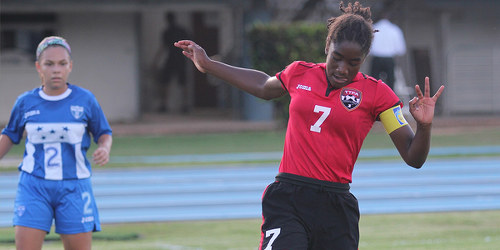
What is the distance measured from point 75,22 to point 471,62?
1032 centimetres

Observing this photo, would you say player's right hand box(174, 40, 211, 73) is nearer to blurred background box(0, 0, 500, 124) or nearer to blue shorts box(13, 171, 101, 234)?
blue shorts box(13, 171, 101, 234)

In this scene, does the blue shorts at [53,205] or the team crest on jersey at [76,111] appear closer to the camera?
the blue shorts at [53,205]

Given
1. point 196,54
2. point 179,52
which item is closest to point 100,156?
point 196,54

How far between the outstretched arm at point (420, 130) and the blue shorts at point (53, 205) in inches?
90.9

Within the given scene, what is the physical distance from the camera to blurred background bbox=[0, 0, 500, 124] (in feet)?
65.7

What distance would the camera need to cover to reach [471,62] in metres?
21.6

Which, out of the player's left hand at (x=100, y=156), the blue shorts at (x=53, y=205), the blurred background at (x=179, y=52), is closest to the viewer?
the blue shorts at (x=53, y=205)

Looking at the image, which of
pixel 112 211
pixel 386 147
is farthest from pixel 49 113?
pixel 386 147

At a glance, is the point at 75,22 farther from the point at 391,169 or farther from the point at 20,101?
the point at 20,101

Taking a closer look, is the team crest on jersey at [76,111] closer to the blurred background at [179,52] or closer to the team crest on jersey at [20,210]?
the team crest on jersey at [20,210]

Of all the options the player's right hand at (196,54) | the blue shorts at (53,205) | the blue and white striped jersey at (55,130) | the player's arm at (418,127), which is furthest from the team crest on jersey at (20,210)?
the player's arm at (418,127)

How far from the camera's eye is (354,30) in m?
4.55

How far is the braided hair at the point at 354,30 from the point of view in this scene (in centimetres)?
454

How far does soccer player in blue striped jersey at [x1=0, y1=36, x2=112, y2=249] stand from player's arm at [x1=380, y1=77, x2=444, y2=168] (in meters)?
2.12
